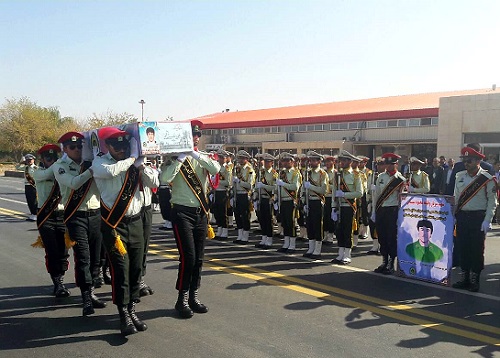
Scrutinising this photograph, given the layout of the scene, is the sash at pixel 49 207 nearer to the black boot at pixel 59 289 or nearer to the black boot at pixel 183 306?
the black boot at pixel 59 289

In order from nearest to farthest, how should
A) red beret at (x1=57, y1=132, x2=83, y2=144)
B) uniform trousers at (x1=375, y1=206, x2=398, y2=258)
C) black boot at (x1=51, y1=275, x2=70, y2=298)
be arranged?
red beret at (x1=57, y1=132, x2=83, y2=144) → black boot at (x1=51, y1=275, x2=70, y2=298) → uniform trousers at (x1=375, y1=206, x2=398, y2=258)

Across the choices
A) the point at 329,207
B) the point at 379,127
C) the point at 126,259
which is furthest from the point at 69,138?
the point at 379,127

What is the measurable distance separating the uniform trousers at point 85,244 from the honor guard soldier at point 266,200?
4.08m

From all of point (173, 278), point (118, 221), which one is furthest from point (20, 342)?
point (173, 278)

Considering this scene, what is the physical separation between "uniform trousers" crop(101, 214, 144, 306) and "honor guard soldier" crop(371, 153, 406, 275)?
4132 millimetres

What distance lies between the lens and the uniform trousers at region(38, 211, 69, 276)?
5.91 metres

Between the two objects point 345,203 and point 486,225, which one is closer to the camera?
point 486,225

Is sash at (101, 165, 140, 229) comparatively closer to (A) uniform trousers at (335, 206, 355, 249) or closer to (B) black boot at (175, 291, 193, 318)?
(B) black boot at (175, 291, 193, 318)

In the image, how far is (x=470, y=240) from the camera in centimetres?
647

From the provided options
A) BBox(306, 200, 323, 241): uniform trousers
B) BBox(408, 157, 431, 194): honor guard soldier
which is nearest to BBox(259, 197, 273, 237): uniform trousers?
BBox(306, 200, 323, 241): uniform trousers

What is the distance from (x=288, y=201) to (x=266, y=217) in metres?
0.72

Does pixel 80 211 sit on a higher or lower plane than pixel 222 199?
higher

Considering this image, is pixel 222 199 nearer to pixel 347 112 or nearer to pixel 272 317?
pixel 272 317

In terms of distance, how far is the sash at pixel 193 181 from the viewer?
518cm
